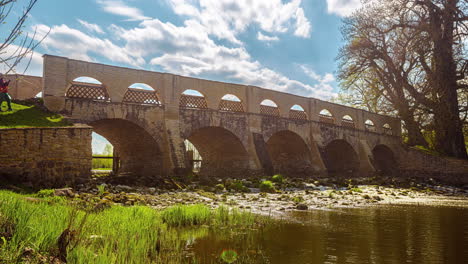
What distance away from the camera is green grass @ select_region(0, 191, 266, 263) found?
318 centimetres

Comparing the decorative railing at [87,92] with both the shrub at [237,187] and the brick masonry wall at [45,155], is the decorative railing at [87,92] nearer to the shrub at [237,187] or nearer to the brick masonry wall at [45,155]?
the brick masonry wall at [45,155]

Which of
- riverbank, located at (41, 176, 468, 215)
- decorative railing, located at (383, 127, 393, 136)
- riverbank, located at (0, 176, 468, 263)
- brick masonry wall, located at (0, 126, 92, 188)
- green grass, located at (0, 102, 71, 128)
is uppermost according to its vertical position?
decorative railing, located at (383, 127, 393, 136)

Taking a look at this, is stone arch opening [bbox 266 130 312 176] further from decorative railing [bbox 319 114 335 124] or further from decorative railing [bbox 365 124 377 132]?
decorative railing [bbox 365 124 377 132]

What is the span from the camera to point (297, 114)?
968 inches

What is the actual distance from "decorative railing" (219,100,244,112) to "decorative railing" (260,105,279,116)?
194 cm

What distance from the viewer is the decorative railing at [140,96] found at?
1598 cm

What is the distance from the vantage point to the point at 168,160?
15.9 m

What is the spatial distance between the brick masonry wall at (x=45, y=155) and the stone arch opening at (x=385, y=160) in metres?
28.3

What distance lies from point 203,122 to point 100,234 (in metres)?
13.8

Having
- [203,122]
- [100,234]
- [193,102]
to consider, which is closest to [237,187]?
[203,122]

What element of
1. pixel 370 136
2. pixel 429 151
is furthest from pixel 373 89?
pixel 429 151

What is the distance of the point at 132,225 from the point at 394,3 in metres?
28.5

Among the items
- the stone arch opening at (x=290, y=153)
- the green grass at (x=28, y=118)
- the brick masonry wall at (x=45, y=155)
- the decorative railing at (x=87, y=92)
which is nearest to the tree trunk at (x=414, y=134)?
the stone arch opening at (x=290, y=153)

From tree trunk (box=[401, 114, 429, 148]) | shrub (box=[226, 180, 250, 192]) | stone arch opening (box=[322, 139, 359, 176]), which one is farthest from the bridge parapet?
tree trunk (box=[401, 114, 429, 148])
